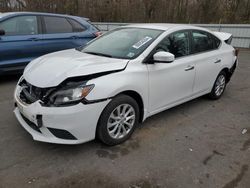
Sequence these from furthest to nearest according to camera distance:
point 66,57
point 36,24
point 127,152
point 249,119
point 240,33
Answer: point 240,33 → point 36,24 → point 249,119 → point 66,57 → point 127,152

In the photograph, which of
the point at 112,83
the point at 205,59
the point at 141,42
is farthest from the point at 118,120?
the point at 205,59

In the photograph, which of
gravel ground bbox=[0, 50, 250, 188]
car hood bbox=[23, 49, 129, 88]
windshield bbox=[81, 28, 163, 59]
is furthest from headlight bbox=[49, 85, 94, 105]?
windshield bbox=[81, 28, 163, 59]

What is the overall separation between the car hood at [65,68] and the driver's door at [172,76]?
0.55 meters

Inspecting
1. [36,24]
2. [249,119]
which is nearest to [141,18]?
[36,24]

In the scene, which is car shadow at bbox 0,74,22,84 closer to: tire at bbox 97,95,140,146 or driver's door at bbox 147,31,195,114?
tire at bbox 97,95,140,146

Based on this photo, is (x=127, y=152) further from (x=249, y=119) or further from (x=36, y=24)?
(x=36, y=24)

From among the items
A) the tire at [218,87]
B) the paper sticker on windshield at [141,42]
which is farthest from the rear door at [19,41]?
the tire at [218,87]

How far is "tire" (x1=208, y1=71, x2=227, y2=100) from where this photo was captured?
15.7 ft

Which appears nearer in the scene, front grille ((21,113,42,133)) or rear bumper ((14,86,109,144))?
rear bumper ((14,86,109,144))

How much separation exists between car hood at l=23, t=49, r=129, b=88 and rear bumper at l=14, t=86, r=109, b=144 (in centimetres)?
31

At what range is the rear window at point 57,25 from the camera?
5817mm

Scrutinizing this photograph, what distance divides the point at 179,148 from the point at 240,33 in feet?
31.7

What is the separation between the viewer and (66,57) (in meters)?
3.37

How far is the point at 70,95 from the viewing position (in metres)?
2.70
